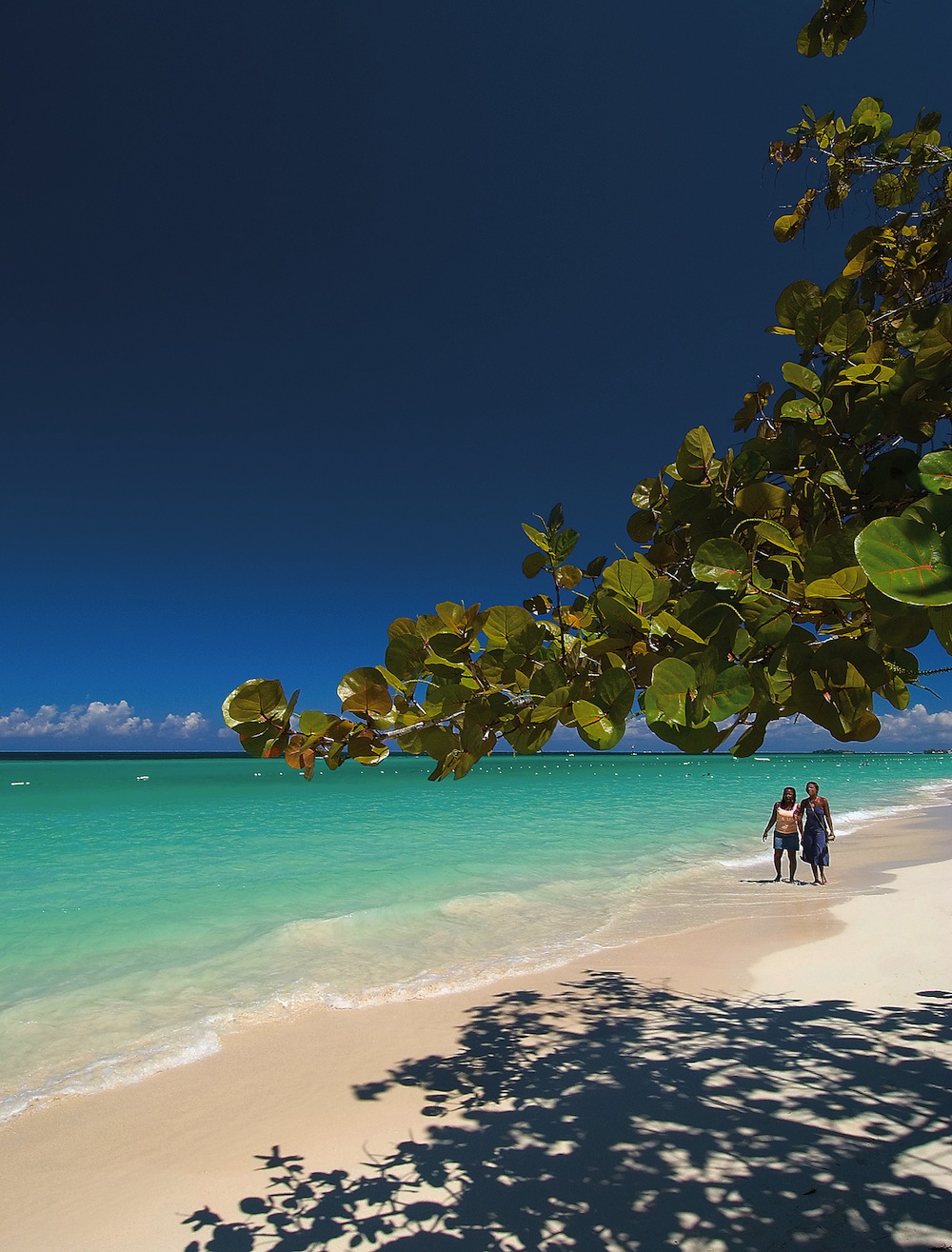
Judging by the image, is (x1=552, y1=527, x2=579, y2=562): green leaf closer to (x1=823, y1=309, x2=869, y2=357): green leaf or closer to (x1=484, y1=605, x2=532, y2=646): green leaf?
(x1=484, y1=605, x2=532, y2=646): green leaf

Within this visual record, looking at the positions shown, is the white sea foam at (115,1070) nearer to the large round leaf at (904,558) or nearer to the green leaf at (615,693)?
the green leaf at (615,693)

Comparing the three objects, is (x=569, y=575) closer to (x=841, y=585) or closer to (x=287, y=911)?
(x=841, y=585)

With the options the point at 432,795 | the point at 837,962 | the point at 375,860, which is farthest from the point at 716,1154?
the point at 432,795

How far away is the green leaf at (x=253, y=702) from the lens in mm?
1038

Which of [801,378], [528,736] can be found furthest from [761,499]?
[528,736]

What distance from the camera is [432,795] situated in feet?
133

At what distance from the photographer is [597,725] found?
3.03 feet

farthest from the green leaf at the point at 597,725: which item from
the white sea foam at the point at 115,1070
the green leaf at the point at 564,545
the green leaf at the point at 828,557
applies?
the white sea foam at the point at 115,1070

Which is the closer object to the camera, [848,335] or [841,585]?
[841,585]

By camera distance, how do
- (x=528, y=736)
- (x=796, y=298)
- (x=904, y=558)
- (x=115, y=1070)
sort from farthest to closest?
(x=115, y=1070)
(x=796, y=298)
(x=528, y=736)
(x=904, y=558)

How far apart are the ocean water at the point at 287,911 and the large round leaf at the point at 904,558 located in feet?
23.5

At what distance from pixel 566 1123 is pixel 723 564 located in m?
4.73

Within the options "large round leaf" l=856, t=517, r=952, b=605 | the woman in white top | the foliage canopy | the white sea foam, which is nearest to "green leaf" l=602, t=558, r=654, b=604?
the foliage canopy

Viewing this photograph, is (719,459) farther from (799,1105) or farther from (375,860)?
(375,860)
